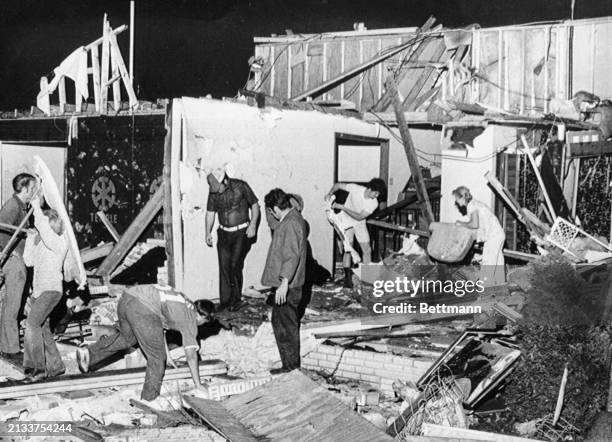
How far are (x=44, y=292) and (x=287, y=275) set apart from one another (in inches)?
A: 91.7

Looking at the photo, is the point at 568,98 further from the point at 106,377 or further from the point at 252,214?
the point at 106,377

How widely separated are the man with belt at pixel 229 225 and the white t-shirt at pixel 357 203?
6.62ft

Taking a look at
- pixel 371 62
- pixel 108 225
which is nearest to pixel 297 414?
pixel 108 225

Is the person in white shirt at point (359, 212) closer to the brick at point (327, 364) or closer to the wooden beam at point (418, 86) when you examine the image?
the brick at point (327, 364)

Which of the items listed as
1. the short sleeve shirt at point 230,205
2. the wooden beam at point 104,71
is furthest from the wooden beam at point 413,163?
the wooden beam at point 104,71

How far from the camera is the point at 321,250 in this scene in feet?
40.1

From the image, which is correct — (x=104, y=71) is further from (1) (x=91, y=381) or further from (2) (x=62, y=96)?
(1) (x=91, y=381)

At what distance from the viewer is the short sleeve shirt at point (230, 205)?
9617mm

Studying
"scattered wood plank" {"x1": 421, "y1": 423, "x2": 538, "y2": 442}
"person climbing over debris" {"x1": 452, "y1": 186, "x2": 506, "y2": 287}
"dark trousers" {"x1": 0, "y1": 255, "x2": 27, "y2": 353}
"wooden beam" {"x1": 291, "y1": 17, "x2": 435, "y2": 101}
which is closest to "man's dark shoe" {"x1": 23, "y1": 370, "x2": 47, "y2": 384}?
"dark trousers" {"x1": 0, "y1": 255, "x2": 27, "y2": 353}

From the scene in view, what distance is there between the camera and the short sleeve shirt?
379 inches

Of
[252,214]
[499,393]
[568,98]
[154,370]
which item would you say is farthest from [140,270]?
[568,98]

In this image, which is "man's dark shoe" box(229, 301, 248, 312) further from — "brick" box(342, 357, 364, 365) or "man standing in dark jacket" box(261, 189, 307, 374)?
"brick" box(342, 357, 364, 365)

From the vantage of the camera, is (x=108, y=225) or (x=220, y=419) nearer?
(x=220, y=419)

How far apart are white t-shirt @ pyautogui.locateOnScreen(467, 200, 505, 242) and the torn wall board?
2800 millimetres
